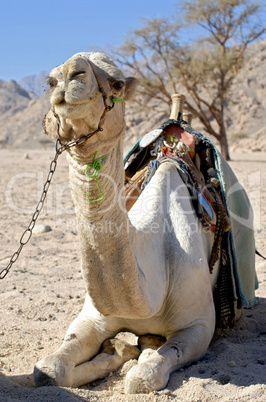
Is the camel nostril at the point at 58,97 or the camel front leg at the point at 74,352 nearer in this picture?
the camel nostril at the point at 58,97

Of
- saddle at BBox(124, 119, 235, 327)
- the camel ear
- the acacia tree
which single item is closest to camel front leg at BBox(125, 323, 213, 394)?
saddle at BBox(124, 119, 235, 327)

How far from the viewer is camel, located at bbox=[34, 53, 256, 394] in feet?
7.04

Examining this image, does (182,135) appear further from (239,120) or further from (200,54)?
(239,120)

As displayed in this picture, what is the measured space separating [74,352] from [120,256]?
0.79 m

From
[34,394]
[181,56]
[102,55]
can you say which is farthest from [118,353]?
[181,56]

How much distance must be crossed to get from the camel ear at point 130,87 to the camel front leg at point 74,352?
1.48 meters

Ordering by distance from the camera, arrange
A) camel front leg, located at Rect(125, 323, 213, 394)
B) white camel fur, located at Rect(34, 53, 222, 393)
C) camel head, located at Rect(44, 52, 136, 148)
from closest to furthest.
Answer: camel head, located at Rect(44, 52, 136, 148)
white camel fur, located at Rect(34, 53, 222, 393)
camel front leg, located at Rect(125, 323, 213, 394)

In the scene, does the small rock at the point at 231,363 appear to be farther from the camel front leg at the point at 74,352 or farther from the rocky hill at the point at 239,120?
the rocky hill at the point at 239,120

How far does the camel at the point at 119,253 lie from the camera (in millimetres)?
2146

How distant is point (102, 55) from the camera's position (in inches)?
89.1

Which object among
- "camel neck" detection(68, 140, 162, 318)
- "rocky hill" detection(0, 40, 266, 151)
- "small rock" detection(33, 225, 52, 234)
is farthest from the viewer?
"rocky hill" detection(0, 40, 266, 151)

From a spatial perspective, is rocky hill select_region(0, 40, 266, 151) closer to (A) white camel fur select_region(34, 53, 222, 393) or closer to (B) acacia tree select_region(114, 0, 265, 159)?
(B) acacia tree select_region(114, 0, 265, 159)

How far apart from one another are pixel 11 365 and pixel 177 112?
2.82m

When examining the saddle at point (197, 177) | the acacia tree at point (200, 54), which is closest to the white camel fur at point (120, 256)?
the saddle at point (197, 177)
